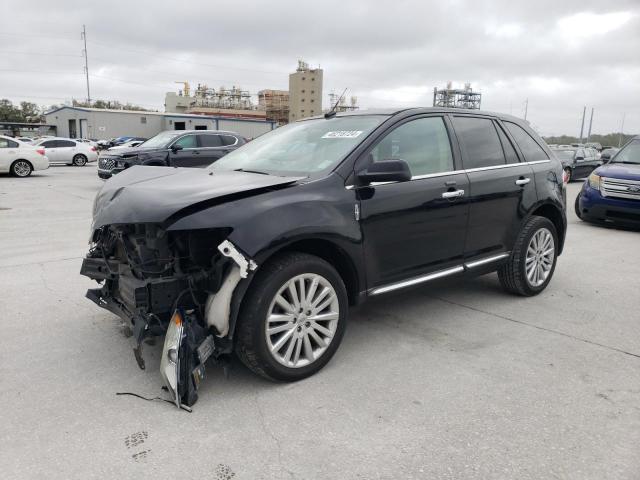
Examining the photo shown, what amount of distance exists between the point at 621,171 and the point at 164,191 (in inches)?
343

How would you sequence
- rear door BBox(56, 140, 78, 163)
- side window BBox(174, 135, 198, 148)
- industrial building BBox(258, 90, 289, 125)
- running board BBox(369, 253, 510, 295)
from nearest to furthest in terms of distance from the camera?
running board BBox(369, 253, 510, 295) < side window BBox(174, 135, 198, 148) < rear door BBox(56, 140, 78, 163) < industrial building BBox(258, 90, 289, 125)

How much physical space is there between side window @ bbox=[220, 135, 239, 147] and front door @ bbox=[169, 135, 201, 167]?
88 cm

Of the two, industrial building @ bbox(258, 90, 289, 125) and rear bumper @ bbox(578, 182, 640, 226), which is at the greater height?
industrial building @ bbox(258, 90, 289, 125)

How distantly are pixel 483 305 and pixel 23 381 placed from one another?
3.80 m

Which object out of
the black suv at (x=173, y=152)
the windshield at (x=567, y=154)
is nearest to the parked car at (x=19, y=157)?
the black suv at (x=173, y=152)

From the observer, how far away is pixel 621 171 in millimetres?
8969

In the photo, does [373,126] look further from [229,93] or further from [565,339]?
[229,93]

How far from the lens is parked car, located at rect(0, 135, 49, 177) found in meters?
17.5

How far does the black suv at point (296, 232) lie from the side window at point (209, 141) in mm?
10224

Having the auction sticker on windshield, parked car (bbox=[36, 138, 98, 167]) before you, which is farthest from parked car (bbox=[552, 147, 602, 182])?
parked car (bbox=[36, 138, 98, 167])

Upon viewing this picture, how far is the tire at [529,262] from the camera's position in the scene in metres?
4.76

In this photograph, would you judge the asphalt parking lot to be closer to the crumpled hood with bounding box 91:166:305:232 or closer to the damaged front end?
the damaged front end

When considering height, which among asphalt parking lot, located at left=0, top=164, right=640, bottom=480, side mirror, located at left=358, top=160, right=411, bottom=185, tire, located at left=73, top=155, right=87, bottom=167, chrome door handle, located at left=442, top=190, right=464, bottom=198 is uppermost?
side mirror, located at left=358, top=160, right=411, bottom=185

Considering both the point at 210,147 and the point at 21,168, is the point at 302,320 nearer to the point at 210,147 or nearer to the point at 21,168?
the point at 210,147
